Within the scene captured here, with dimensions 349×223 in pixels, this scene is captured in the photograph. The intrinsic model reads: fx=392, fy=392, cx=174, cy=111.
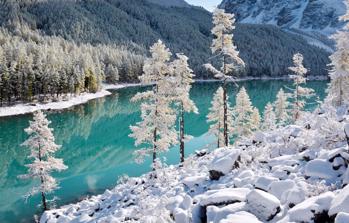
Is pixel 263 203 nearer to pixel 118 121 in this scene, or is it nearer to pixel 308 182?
pixel 308 182

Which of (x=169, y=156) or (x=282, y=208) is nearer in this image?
(x=282, y=208)

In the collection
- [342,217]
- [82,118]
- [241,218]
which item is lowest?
[82,118]

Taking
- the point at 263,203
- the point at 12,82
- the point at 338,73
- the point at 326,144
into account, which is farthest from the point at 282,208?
the point at 12,82

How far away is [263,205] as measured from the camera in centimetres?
865

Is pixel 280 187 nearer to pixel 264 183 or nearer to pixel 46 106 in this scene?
pixel 264 183

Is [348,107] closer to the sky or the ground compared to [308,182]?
closer to the sky

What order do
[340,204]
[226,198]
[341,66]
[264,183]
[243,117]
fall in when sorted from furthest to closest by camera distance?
1. [243,117]
2. [341,66]
3. [264,183]
4. [226,198]
5. [340,204]

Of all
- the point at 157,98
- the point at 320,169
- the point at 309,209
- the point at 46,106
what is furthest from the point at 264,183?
the point at 46,106

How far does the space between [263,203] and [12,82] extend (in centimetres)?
10029

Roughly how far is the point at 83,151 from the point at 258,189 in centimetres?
5582

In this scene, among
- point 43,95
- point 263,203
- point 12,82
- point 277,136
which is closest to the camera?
point 263,203

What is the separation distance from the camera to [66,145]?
6669 cm

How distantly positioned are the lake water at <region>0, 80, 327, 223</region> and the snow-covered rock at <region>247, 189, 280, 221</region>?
31.2 metres

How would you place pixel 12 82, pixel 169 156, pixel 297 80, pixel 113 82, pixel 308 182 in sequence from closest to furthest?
pixel 308 182
pixel 297 80
pixel 169 156
pixel 12 82
pixel 113 82
